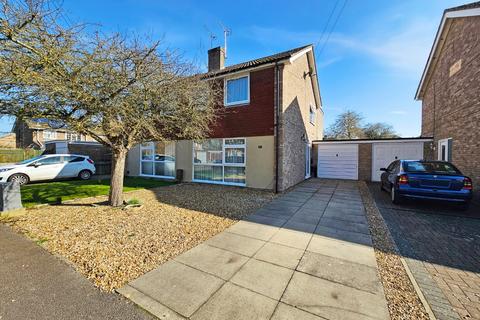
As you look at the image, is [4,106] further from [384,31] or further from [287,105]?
[384,31]

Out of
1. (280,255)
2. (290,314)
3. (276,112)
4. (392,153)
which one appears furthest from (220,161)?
(392,153)

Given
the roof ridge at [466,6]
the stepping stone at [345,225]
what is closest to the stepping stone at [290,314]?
the stepping stone at [345,225]

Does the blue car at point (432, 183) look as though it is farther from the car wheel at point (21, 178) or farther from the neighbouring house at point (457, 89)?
the car wheel at point (21, 178)

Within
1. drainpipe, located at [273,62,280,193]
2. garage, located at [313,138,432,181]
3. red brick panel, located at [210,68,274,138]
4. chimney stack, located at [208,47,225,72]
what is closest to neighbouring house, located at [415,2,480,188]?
garage, located at [313,138,432,181]

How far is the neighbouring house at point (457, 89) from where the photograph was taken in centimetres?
767

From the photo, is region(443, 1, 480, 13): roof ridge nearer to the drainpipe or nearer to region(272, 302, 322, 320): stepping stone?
the drainpipe

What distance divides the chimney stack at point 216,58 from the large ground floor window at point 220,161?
198 inches

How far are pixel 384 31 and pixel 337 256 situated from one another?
870cm

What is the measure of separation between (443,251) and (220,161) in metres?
8.29

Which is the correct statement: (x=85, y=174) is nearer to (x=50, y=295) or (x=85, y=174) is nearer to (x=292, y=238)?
(x=50, y=295)

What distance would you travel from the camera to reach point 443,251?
3.72 m

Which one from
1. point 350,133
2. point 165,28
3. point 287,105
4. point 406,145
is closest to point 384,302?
point 165,28

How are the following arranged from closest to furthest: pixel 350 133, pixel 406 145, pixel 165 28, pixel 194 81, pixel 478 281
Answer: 1. pixel 478 281
2. pixel 165 28
3. pixel 194 81
4. pixel 406 145
5. pixel 350 133

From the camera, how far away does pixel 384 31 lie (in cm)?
788
